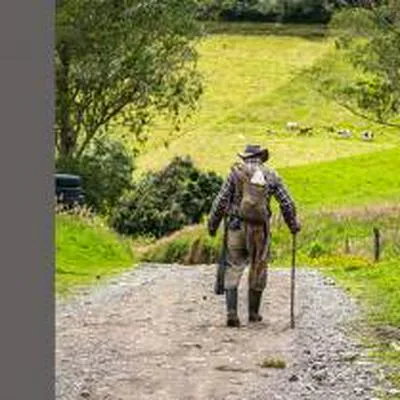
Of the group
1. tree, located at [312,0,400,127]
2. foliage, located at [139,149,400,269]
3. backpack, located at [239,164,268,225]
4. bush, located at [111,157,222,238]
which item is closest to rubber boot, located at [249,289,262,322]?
backpack, located at [239,164,268,225]

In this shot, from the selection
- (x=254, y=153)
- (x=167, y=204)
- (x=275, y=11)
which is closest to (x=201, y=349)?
(x=254, y=153)

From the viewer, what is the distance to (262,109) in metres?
81.7

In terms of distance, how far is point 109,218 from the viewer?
41750 millimetres

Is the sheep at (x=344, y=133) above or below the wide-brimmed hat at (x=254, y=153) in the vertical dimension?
below

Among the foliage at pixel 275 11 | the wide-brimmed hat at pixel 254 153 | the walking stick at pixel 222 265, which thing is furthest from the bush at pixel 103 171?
the foliage at pixel 275 11

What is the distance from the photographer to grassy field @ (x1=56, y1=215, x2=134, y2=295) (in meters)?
23.0

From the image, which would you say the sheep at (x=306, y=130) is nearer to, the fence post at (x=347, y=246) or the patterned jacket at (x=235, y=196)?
the fence post at (x=347, y=246)

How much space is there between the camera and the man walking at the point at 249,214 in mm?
13398

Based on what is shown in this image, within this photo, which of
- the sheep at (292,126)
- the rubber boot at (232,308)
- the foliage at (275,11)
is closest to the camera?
the rubber boot at (232,308)

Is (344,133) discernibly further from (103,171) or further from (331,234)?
(331,234)

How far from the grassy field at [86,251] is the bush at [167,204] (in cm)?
1085

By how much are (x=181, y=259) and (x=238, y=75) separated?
55803 millimetres

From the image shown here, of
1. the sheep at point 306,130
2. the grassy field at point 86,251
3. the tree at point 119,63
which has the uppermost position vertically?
the tree at point 119,63

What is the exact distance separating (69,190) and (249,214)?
2204 centimetres
